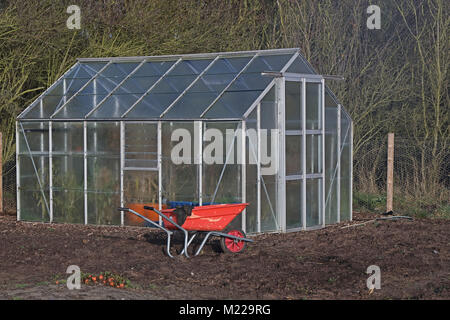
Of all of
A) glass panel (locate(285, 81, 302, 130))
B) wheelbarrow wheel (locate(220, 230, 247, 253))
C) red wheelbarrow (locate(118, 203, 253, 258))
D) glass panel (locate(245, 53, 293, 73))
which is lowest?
wheelbarrow wheel (locate(220, 230, 247, 253))

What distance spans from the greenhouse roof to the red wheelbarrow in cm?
219

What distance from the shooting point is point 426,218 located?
567 inches

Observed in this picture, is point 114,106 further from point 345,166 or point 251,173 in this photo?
point 345,166

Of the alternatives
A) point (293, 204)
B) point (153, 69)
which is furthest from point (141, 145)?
point (293, 204)

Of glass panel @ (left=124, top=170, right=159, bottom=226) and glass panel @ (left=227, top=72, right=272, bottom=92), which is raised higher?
glass panel @ (left=227, top=72, right=272, bottom=92)

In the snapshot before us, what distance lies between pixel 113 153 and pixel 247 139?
2.64m

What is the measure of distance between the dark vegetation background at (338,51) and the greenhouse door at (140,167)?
3713mm

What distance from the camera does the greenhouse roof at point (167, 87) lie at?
497 inches

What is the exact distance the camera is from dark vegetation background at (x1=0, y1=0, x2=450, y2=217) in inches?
620

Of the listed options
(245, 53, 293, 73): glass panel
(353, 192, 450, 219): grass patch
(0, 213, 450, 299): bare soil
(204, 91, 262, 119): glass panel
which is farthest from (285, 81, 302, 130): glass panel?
(353, 192, 450, 219): grass patch

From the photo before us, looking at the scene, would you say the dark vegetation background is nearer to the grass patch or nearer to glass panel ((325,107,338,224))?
the grass patch

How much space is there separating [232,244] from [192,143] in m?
2.43
